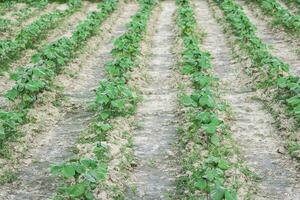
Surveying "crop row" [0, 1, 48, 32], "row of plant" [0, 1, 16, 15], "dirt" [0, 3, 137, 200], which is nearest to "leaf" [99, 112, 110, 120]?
"dirt" [0, 3, 137, 200]

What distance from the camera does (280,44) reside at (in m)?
17.5

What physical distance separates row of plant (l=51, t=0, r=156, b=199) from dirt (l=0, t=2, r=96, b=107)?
2579 mm

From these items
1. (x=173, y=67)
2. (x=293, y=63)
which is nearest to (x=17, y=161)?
(x=173, y=67)

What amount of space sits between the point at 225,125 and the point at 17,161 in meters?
3.86

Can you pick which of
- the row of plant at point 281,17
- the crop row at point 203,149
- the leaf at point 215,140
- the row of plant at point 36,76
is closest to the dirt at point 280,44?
the row of plant at point 281,17

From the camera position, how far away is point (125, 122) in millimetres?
10625

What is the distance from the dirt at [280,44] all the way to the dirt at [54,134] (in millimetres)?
5174

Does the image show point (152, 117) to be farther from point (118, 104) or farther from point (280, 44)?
point (280, 44)

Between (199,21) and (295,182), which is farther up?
(295,182)

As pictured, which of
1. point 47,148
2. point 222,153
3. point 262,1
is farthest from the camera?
point 262,1

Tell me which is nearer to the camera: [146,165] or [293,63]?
[146,165]

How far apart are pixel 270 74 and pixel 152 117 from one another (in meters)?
3.36

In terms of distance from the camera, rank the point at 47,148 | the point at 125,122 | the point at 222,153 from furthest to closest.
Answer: the point at 125,122 → the point at 47,148 → the point at 222,153

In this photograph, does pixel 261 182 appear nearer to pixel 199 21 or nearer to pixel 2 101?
pixel 2 101
